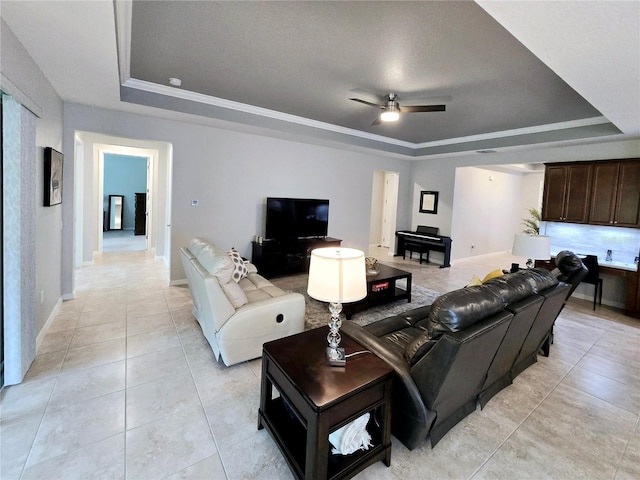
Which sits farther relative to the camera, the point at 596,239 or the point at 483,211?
the point at 483,211

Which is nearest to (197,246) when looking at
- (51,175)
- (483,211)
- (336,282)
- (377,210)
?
(51,175)

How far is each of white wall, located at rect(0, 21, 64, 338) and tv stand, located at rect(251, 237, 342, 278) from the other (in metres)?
2.73

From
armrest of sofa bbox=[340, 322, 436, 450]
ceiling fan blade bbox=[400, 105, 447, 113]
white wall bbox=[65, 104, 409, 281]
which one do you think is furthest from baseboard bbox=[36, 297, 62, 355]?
ceiling fan blade bbox=[400, 105, 447, 113]

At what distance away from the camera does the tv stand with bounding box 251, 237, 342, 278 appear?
17.7 ft

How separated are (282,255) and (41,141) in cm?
354

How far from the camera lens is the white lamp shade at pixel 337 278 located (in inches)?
66.1

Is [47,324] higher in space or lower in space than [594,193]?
lower

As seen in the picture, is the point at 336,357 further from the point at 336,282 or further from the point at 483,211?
the point at 483,211

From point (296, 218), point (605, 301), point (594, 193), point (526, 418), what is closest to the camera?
point (526, 418)

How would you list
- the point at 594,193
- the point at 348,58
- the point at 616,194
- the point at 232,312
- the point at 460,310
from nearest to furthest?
the point at 460,310, the point at 232,312, the point at 348,58, the point at 616,194, the point at 594,193

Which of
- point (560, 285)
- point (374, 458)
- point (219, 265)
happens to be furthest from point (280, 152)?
point (374, 458)

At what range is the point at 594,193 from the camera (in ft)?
15.8

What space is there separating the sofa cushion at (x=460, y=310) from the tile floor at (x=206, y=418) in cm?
86

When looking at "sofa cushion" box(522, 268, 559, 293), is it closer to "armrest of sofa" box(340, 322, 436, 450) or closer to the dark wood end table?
"armrest of sofa" box(340, 322, 436, 450)
